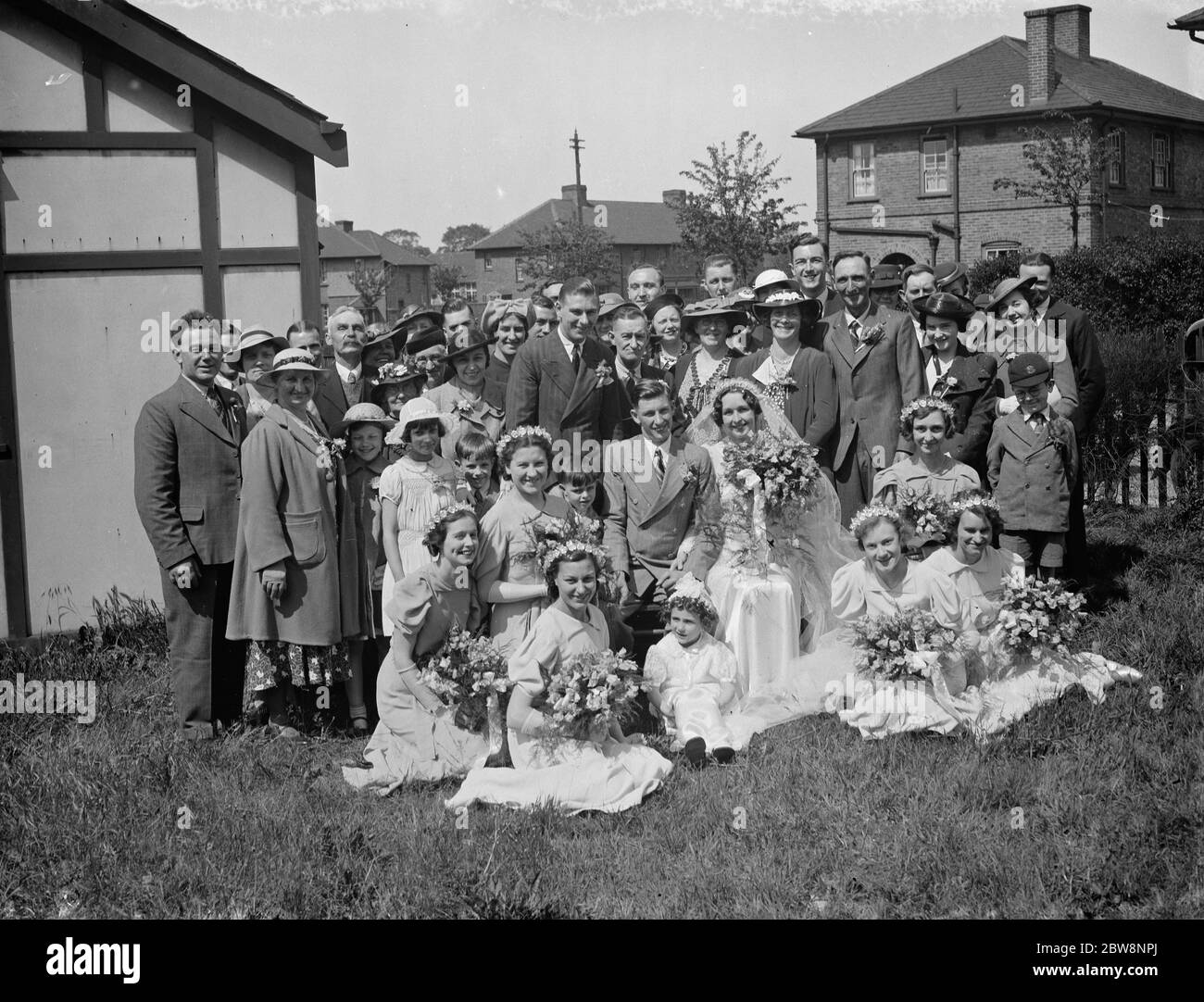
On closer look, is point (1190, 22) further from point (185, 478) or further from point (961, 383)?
point (185, 478)

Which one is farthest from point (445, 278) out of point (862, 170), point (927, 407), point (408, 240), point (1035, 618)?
point (1035, 618)

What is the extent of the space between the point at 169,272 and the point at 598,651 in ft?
15.5

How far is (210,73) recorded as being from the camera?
8.93 metres

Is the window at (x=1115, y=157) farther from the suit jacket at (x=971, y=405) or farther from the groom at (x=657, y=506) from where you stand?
the groom at (x=657, y=506)

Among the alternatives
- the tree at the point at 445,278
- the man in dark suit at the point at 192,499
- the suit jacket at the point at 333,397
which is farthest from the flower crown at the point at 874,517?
the tree at the point at 445,278

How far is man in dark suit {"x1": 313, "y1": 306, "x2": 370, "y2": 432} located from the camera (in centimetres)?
848

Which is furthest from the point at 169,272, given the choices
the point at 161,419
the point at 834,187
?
the point at 834,187

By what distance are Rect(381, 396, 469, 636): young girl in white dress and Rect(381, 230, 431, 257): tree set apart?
74.0m

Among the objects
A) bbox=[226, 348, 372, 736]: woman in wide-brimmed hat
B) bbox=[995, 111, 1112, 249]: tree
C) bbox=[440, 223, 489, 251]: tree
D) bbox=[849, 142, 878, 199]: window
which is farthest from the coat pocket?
bbox=[440, 223, 489, 251]: tree

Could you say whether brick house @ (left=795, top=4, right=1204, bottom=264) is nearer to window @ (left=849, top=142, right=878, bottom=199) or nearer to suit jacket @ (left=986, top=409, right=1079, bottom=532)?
window @ (left=849, top=142, right=878, bottom=199)

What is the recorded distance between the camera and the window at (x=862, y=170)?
34.7 metres

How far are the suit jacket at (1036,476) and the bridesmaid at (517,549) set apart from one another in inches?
118

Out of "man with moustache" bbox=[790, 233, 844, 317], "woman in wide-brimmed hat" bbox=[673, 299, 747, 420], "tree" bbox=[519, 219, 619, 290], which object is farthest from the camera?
"tree" bbox=[519, 219, 619, 290]
